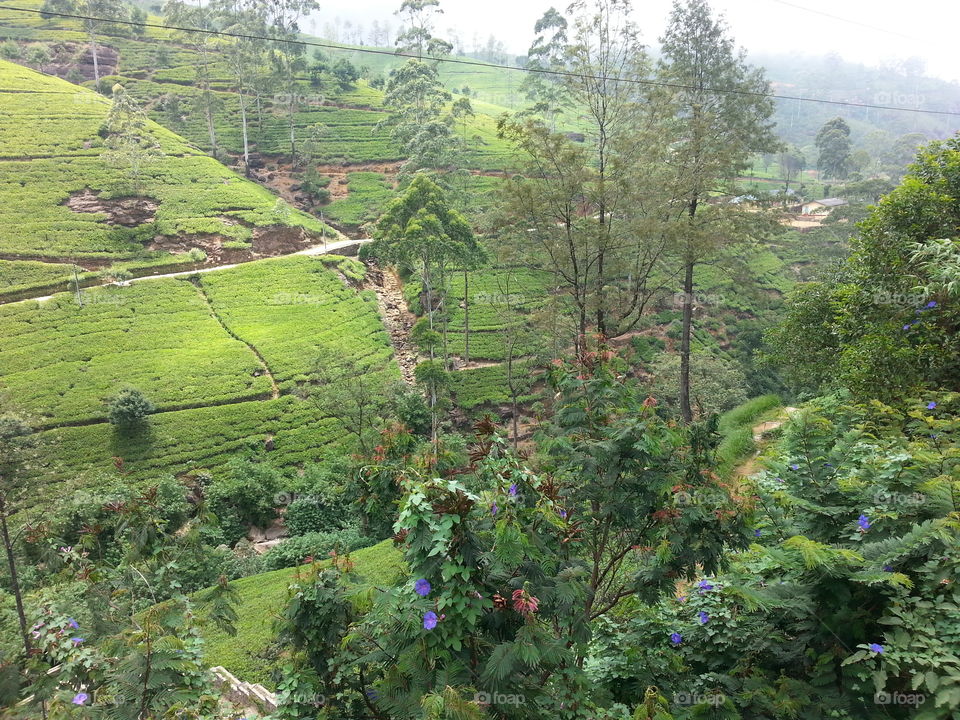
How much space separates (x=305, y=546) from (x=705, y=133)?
52.4ft

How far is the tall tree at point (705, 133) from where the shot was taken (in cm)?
1421

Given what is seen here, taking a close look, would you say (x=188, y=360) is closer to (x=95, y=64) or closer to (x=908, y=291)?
(x=908, y=291)

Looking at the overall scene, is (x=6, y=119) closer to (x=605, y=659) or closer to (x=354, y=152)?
A: (x=354, y=152)

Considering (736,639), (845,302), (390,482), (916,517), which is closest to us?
(916,517)

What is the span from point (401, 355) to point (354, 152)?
2953 centimetres

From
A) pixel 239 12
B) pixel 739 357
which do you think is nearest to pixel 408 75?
pixel 239 12

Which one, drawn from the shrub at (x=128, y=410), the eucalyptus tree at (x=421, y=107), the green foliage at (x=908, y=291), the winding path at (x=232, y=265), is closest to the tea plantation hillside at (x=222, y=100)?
the eucalyptus tree at (x=421, y=107)

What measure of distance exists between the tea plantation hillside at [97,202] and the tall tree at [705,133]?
87.2 feet

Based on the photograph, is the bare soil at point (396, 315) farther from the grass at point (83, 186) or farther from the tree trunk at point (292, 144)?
the tree trunk at point (292, 144)

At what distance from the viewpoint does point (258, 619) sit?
10.2 m

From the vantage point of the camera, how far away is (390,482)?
4.38 meters

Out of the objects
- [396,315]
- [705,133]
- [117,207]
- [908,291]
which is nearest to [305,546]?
[908,291]

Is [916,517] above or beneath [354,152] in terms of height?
beneath

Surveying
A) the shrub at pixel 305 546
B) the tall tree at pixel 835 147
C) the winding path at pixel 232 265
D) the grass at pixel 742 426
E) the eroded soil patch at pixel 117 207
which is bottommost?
the shrub at pixel 305 546
